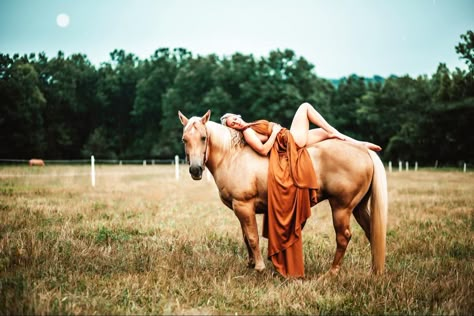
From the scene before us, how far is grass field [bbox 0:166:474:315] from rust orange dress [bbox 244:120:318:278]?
0.89 ft

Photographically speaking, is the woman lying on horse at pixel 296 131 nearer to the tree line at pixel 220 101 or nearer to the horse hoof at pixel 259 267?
the horse hoof at pixel 259 267

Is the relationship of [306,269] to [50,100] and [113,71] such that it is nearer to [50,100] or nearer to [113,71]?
[50,100]

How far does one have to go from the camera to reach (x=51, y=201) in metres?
9.36

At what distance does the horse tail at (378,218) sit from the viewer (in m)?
4.38

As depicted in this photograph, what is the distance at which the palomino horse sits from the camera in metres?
4.43

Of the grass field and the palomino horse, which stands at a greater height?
the palomino horse

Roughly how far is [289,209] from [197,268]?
1451 mm

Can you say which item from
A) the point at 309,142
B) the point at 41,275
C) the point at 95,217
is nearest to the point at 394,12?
the point at 309,142

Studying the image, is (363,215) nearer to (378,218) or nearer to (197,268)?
(378,218)

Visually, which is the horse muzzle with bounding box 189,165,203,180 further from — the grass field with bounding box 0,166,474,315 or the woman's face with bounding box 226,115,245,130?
the grass field with bounding box 0,166,474,315

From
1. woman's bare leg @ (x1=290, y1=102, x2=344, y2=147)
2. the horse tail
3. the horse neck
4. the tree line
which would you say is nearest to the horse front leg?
the horse neck

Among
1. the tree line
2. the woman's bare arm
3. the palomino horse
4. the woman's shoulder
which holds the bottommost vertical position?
the palomino horse

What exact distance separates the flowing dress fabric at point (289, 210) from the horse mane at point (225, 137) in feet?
2.07

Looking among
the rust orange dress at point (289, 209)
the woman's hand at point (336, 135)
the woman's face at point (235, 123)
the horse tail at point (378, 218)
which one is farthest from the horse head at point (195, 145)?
the horse tail at point (378, 218)
